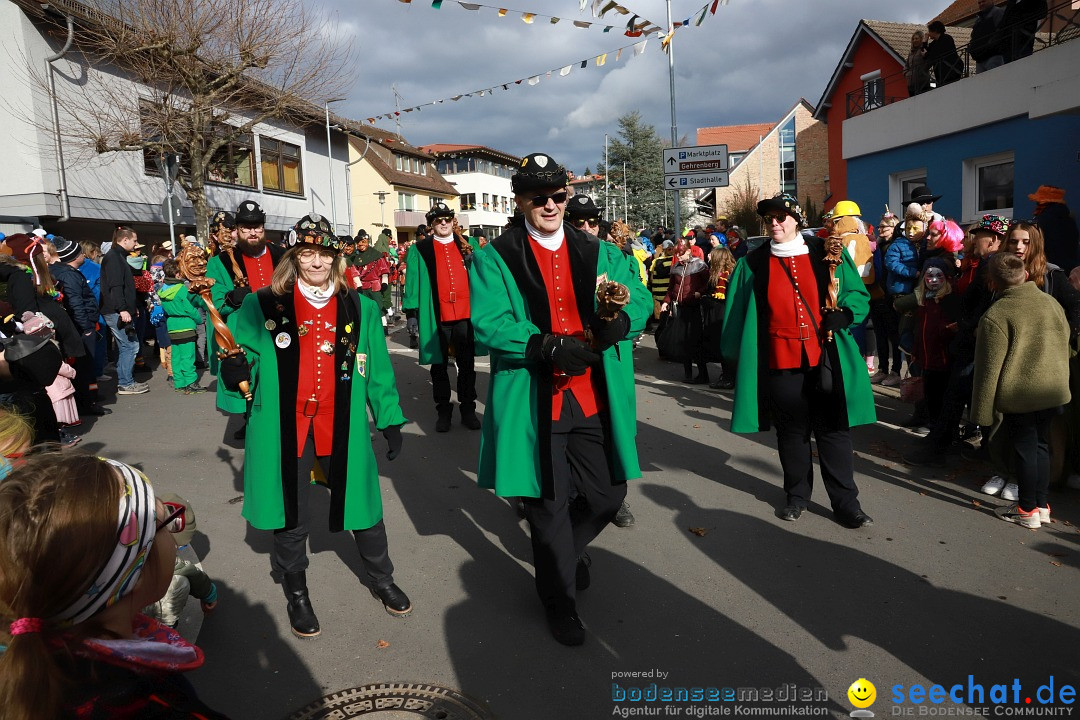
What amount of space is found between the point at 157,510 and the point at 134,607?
0.21 m

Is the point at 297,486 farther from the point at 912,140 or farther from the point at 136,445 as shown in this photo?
the point at 912,140

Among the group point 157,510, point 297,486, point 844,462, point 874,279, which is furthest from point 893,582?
point 874,279

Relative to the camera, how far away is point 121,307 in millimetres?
9977

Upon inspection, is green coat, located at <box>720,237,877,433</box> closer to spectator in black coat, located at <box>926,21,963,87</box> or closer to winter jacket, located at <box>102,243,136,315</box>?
winter jacket, located at <box>102,243,136,315</box>

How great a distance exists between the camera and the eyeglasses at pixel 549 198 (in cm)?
355

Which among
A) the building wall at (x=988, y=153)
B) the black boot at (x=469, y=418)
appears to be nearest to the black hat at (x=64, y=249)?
the black boot at (x=469, y=418)

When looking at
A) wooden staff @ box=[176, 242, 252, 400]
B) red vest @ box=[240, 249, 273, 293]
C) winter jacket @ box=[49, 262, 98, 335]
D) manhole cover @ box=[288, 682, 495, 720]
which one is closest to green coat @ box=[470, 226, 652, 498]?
manhole cover @ box=[288, 682, 495, 720]

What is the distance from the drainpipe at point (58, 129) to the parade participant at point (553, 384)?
18.1 metres

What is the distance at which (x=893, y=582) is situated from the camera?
3.90 m

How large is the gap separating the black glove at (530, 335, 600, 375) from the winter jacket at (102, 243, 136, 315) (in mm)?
8725

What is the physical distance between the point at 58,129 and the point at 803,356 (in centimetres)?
1879

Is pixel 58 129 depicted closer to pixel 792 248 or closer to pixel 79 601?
pixel 792 248

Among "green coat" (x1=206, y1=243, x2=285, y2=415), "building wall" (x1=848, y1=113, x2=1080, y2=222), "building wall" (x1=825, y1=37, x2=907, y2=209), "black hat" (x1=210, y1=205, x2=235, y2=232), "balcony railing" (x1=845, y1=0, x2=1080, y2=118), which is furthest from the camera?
"building wall" (x1=825, y1=37, x2=907, y2=209)

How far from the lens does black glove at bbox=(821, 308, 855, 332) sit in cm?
452
